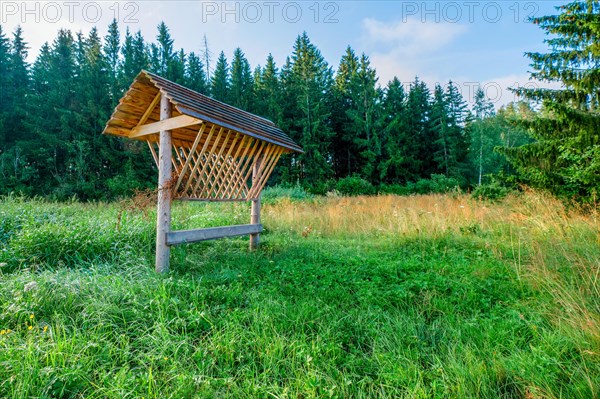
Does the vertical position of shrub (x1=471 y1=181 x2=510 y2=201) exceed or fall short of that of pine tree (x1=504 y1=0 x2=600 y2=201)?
it falls short

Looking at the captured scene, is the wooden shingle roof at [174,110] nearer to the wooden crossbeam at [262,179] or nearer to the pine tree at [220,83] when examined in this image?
the wooden crossbeam at [262,179]

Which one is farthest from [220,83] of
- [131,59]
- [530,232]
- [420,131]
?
[530,232]

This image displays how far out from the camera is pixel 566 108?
5754 mm

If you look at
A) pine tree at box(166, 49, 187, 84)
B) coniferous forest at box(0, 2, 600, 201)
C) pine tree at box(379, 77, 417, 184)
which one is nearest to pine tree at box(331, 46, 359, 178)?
coniferous forest at box(0, 2, 600, 201)

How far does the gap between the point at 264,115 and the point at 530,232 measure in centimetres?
2237

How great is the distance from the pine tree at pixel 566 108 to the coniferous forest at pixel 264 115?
802 centimetres

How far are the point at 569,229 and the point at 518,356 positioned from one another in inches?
141

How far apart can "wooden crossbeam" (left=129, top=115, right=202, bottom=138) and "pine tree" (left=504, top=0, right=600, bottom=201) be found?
709cm

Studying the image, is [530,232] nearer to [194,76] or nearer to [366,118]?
[366,118]

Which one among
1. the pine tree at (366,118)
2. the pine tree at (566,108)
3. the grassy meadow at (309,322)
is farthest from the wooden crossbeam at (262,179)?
the pine tree at (366,118)

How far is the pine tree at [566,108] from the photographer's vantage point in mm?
5750

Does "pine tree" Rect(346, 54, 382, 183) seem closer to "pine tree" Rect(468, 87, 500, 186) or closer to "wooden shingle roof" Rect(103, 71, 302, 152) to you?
"pine tree" Rect(468, 87, 500, 186)

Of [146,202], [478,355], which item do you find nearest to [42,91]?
[146,202]

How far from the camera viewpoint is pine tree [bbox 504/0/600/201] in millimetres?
5750
